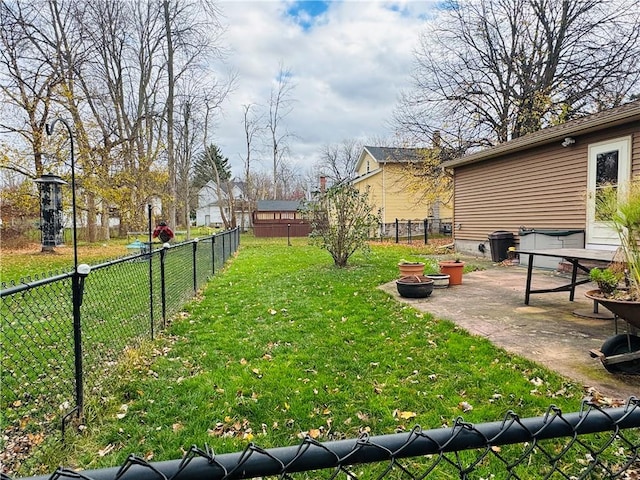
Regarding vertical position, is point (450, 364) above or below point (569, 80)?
below

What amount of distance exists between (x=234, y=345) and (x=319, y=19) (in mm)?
9230

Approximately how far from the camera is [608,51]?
1398 centimetres

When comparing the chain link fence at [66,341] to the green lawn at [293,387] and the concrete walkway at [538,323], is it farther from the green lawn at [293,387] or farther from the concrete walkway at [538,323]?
the concrete walkway at [538,323]

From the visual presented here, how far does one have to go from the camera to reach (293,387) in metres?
3.23

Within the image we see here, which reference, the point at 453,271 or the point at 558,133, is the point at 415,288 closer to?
the point at 453,271

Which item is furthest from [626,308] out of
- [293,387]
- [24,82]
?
[24,82]

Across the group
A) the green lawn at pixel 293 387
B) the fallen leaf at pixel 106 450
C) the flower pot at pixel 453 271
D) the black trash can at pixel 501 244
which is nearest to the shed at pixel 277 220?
the black trash can at pixel 501 244

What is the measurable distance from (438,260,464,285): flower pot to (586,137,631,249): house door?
301cm

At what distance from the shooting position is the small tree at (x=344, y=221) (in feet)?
32.7

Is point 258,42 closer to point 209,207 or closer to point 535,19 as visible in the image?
point 535,19

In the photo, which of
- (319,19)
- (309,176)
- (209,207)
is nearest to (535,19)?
(319,19)

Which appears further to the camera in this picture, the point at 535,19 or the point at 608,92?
the point at 535,19

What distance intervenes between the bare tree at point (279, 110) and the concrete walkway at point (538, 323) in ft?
81.0

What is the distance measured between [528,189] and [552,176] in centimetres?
84
